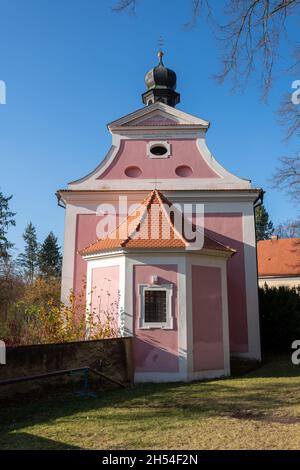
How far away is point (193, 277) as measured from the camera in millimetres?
11812

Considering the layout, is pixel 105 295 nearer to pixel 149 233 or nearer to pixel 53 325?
pixel 53 325

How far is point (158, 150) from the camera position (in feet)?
54.2

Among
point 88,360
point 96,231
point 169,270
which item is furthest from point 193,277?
point 96,231

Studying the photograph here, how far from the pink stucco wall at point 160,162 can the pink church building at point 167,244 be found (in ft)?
0.12

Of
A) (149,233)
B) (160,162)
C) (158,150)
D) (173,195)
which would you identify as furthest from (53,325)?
(158,150)

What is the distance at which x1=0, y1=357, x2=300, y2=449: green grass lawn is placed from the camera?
575 cm

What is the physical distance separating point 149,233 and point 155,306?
210cm

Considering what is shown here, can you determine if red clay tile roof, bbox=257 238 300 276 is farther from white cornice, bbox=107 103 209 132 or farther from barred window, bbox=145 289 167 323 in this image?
barred window, bbox=145 289 167 323

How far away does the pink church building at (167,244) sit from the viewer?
11.4 meters

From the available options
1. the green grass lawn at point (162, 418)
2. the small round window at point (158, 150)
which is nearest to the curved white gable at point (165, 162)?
the small round window at point (158, 150)

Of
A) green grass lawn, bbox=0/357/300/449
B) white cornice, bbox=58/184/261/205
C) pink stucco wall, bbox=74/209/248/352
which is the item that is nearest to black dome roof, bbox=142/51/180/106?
white cornice, bbox=58/184/261/205

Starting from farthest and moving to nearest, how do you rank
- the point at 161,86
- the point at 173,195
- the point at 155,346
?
the point at 161,86 < the point at 173,195 < the point at 155,346

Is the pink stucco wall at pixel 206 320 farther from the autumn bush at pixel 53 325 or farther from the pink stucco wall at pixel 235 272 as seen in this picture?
the pink stucco wall at pixel 235 272

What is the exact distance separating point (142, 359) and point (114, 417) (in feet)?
13.0
